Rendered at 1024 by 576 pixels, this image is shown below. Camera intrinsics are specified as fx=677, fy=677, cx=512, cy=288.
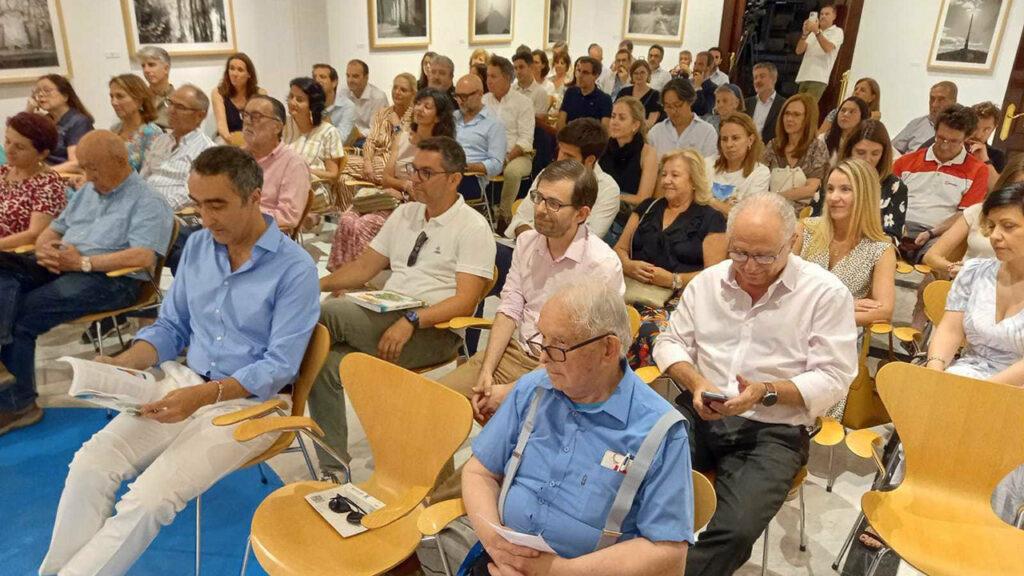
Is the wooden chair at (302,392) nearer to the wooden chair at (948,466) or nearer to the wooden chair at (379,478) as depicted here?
the wooden chair at (379,478)

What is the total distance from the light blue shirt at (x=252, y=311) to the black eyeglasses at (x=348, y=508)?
1.70ft

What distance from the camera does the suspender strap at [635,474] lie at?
159cm

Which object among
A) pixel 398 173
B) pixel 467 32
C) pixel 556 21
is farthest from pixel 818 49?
pixel 398 173

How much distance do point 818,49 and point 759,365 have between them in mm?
7474

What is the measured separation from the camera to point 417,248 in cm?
323

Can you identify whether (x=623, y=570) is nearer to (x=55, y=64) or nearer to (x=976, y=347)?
(x=976, y=347)

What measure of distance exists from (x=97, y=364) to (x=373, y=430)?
90cm

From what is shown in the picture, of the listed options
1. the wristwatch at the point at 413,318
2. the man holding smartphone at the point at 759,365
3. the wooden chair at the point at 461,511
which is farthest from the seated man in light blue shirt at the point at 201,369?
the man holding smartphone at the point at 759,365

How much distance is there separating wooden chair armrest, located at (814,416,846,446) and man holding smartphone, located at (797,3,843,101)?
7.38 meters

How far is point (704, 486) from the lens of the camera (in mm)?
1717

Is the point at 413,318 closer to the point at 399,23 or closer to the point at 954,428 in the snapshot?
the point at 954,428

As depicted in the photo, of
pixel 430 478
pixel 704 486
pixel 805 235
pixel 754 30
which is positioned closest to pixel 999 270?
pixel 805 235

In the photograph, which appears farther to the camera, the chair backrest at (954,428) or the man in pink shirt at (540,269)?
the man in pink shirt at (540,269)

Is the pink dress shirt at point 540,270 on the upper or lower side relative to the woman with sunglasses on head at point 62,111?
lower
